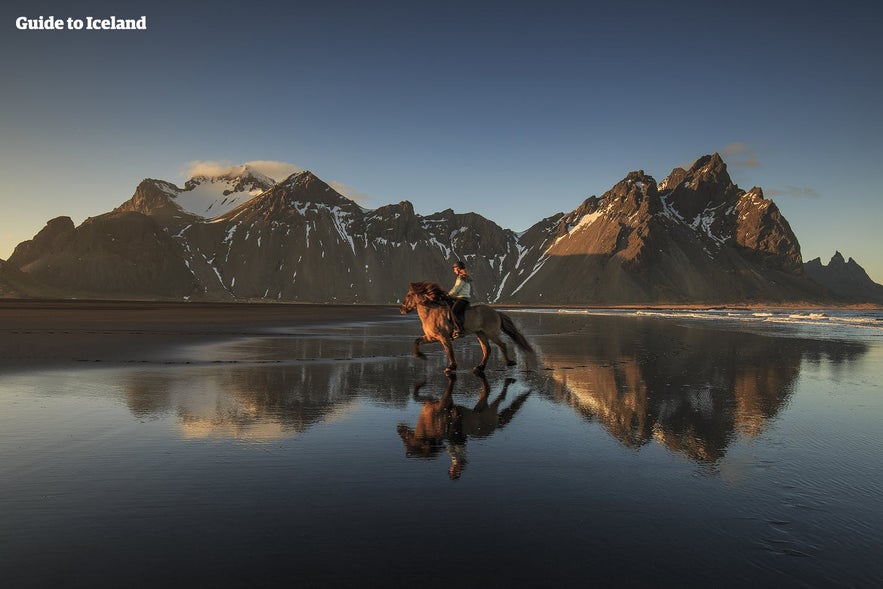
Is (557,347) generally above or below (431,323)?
below

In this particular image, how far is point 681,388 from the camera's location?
42.3ft

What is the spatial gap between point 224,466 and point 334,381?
7.23 metres

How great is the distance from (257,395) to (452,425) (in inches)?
195

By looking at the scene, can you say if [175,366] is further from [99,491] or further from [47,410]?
[99,491]

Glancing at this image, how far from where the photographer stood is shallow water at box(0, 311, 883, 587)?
13.3 ft

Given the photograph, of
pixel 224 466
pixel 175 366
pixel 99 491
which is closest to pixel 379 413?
pixel 224 466

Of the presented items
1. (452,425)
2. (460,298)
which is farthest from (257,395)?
(460,298)

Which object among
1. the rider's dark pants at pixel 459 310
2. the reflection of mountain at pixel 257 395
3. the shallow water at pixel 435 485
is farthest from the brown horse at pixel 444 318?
the shallow water at pixel 435 485

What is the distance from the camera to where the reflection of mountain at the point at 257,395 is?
8695 mm

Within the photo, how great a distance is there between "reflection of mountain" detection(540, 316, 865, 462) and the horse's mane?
13.1 feet

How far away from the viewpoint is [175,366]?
1641 centimetres

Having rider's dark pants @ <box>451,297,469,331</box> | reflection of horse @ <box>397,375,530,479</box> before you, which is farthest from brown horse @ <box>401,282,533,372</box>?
reflection of horse @ <box>397,375,530,479</box>

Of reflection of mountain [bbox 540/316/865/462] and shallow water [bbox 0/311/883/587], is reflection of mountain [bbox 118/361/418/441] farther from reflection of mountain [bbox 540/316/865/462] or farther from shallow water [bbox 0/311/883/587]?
reflection of mountain [bbox 540/316/865/462]

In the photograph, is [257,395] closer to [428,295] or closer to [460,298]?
[428,295]
